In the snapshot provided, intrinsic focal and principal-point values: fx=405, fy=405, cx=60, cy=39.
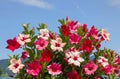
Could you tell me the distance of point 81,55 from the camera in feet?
26.1

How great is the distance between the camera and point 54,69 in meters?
7.66

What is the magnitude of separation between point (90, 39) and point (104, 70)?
725 millimetres

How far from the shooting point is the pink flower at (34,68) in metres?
7.68

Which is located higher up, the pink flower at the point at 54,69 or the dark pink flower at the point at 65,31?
the dark pink flower at the point at 65,31

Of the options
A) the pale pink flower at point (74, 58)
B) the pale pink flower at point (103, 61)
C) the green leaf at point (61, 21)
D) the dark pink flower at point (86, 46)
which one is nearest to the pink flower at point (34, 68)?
the pale pink flower at point (74, 58)

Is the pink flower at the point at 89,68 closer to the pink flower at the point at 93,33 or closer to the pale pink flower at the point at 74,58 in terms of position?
the pale pink flower at the point at 74,58

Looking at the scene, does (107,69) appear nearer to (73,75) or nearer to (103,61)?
(103,61)

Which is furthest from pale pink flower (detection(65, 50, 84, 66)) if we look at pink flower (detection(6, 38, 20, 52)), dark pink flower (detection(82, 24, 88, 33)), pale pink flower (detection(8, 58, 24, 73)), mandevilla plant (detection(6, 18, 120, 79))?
pink flower (detection(6, 38, 20, 52))

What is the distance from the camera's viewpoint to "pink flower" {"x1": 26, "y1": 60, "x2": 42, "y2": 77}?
7.68m

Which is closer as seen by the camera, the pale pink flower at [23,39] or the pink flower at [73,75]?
the pink flower at [73,75]

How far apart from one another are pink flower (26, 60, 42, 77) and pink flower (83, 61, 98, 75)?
2.83ft

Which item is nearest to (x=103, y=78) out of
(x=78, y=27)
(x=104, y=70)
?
(x=104, y=70)

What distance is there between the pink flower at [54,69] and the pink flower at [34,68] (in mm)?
193

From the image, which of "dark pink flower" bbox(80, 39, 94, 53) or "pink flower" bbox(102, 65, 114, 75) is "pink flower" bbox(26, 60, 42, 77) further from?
"pink flower" bbox(102, 65, 114, 75)
